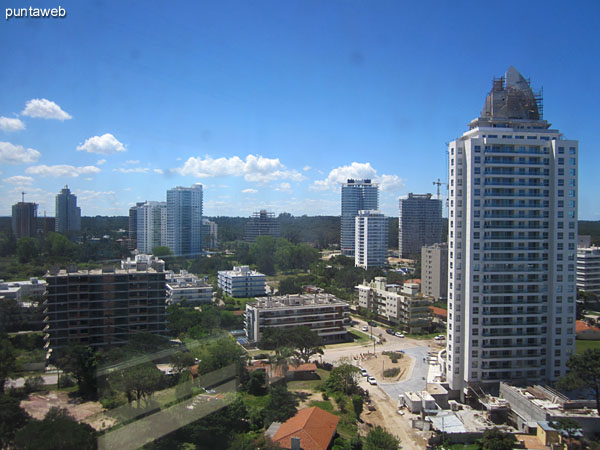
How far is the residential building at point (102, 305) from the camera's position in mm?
10953

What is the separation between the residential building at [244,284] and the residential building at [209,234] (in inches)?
391

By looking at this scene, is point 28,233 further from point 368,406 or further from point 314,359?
point 368,406

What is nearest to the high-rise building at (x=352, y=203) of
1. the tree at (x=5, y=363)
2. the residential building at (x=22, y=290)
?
the residential building at (x=22, y=290)

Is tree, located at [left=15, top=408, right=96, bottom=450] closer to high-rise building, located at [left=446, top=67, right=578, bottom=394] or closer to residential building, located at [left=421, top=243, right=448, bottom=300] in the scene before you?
high-rise building, located at [left=446, top=67, right=578, bottom=394]

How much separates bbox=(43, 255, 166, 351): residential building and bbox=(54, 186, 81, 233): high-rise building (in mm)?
8426

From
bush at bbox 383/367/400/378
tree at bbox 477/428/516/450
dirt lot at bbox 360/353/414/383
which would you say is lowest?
dirt lot at bbox 360/353/414/383

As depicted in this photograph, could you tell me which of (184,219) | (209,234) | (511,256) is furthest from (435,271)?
(209,234)

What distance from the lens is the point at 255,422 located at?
24.6 ft

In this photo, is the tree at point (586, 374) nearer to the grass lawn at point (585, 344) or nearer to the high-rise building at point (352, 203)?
the grass lawn at point (585, 344)

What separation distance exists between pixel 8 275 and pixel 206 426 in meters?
14.3

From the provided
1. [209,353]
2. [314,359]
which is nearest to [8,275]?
[209,353]

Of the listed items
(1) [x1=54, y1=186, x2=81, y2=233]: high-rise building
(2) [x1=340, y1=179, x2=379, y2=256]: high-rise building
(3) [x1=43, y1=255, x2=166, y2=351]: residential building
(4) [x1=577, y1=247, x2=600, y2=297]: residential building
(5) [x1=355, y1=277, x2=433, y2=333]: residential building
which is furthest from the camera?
(2) [x1=340, y1=179, x2=379, y2=256]: high-rise building

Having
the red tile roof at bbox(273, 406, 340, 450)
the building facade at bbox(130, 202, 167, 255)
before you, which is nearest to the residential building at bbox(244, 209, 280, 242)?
the building facade at bbox(130, 202, 167, 255)

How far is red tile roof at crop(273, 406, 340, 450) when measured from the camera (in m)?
6.65
